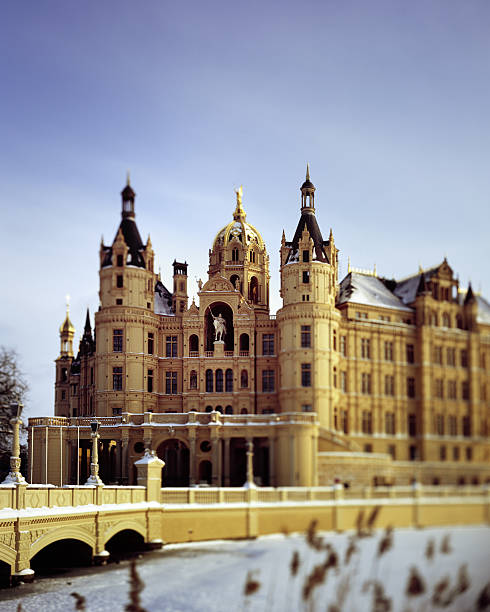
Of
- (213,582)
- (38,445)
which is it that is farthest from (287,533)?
(38,445)

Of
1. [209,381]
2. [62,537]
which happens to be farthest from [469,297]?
[209,381]

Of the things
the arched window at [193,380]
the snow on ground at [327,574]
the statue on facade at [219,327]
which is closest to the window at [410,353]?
the snow on ground at [327,574]

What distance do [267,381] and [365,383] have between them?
94.9 feet

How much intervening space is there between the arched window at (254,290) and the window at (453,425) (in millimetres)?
39668

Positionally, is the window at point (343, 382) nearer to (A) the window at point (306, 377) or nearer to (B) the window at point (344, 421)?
(B) the window at point (344, 421)

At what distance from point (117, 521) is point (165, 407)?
44.4 ft

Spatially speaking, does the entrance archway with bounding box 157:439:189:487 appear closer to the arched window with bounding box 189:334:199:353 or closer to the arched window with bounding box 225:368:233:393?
the arched window with bounding box 225:368:233:393

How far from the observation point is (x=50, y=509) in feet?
81.3

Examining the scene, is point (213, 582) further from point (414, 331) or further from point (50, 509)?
point (50, 509)

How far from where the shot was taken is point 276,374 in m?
34.0

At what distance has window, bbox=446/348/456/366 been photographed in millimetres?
6242

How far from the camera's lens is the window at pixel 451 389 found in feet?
20.0

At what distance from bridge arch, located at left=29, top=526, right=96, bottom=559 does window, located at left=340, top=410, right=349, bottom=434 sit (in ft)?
60.2

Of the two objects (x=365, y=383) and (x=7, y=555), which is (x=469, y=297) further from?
(x=7, y=555)
